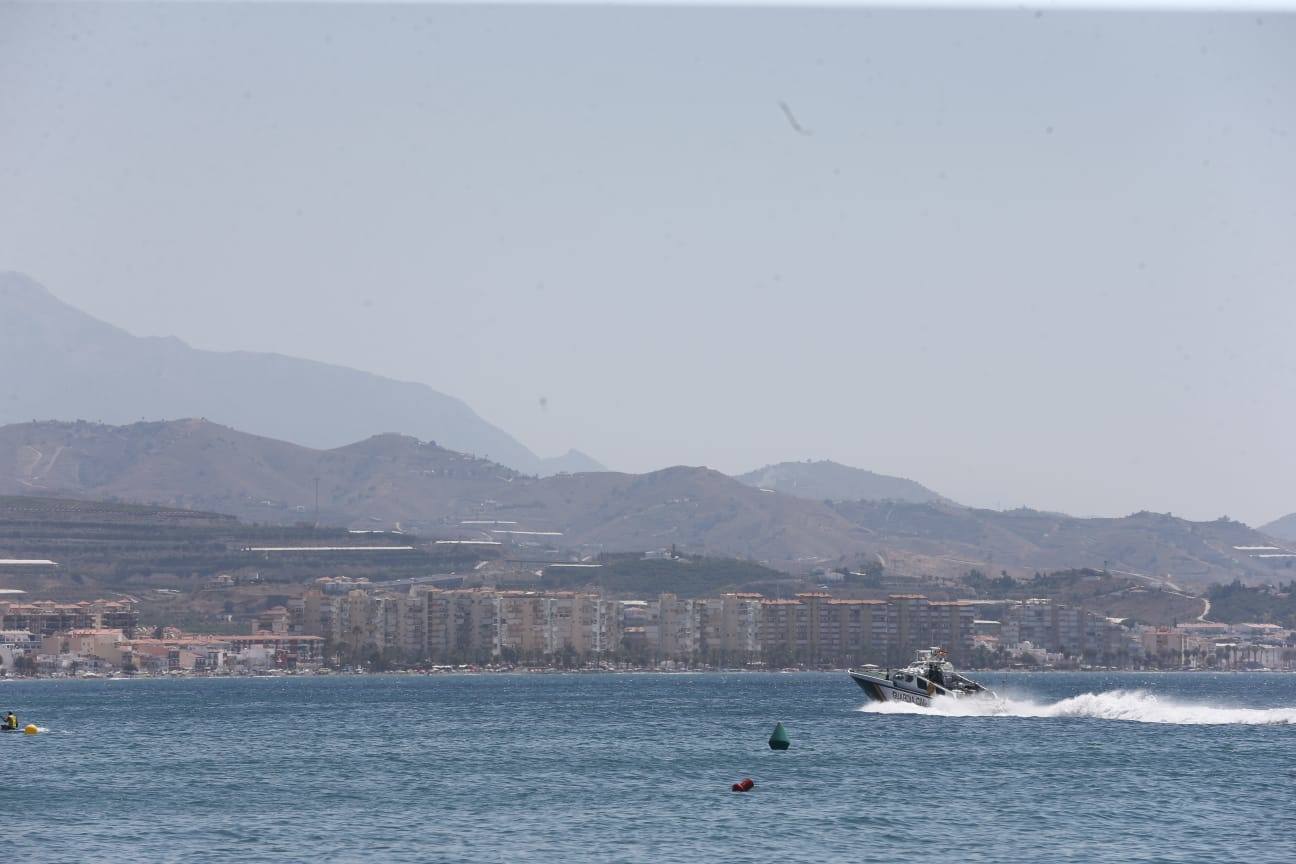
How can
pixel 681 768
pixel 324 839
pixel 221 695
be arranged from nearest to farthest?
pixel 324 839, pixel 681 768, pixel 221 695

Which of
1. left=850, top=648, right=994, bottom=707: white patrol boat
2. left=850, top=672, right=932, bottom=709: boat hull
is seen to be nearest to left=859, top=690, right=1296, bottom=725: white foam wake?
left=850, top=672, right=932, bottom=709: boat hull

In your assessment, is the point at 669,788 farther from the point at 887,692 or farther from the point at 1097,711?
the point at 1097,711

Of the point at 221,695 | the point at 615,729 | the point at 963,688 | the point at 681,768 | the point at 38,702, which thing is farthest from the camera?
the point at 221,695

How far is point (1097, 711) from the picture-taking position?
10975cm

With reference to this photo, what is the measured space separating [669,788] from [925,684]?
45263 millimetres

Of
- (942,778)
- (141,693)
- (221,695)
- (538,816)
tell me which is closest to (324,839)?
(538,816)

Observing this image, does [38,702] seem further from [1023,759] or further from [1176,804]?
[1176,804]

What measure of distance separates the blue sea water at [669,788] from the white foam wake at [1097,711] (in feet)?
1.02

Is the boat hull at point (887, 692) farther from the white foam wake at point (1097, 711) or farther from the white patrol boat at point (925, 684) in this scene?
the white foam wake at point (1097, 711)

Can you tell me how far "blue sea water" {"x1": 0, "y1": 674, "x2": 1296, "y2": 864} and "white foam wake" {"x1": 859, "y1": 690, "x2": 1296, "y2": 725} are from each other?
1.02 ft

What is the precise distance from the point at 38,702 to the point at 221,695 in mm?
20641

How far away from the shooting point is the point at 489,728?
102 m

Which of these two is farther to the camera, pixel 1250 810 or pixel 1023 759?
pixel 1023 759

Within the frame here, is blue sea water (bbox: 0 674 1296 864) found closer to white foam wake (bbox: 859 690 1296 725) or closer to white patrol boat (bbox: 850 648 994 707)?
white foam wake (bbox: 859 690 1296 725)
